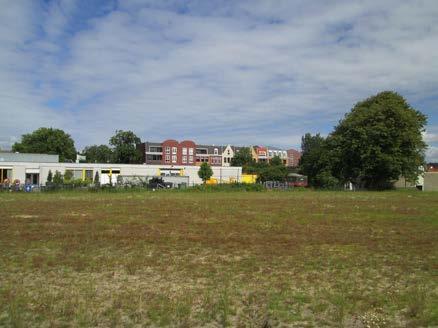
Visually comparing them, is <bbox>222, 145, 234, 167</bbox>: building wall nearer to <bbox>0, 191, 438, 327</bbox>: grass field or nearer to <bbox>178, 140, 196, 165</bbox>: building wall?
<bbox>178, 140, 196, 165</bbox>: building wall

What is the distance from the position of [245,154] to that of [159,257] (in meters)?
130

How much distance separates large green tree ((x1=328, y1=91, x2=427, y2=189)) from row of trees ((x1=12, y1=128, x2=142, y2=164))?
79.3m

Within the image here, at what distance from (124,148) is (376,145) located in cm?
8629

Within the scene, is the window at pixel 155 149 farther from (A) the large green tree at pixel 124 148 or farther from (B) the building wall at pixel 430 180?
(B) the building wall at pixel 430 180

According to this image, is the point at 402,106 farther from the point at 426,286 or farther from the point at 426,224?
the point at 426,286

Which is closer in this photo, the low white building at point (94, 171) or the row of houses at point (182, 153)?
the low white building at point (94, 171)

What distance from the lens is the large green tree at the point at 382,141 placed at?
6022cm

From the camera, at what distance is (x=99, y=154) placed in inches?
5669

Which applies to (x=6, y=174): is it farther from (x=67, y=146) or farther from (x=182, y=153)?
(x=182, y=153)

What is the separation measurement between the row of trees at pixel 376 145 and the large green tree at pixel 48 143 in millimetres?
78864

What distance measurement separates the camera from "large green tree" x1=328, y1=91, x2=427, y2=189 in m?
60.2

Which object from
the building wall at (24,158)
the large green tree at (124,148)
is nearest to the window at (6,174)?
the building wall at (24,158)

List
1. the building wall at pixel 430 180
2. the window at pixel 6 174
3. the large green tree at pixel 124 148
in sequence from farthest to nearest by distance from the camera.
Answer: the large green tree at pixel 124 148 → the window at pixel 6 174 → the building wall at pixel 430 180

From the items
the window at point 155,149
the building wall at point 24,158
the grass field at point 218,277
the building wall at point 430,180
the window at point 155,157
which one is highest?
the window at point 155,149
